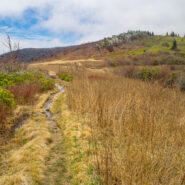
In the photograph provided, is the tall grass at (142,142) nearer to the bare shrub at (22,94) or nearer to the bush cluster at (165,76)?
the bare shrub at (22,94)

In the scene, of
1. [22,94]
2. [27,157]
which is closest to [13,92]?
[22,94]

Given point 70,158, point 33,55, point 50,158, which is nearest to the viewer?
point 70,158

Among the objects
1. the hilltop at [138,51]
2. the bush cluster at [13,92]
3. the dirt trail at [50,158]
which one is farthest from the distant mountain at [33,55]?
the dirt trail at [50,158]

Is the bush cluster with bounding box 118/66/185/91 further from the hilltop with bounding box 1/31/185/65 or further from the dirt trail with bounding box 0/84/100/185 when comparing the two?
the dirt trail with bounding box 0/84/100/185

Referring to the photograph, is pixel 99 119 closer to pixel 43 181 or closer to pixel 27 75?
pixel 43 181

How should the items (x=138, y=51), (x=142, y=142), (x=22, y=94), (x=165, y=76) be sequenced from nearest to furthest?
(x=142, y=142) < (x=22, y=94) < (x=165, y=76) < (x=138, y=51)

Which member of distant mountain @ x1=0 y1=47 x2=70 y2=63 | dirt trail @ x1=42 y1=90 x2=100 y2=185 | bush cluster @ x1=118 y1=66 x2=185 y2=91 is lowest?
dirt trail @ x1=42 y1=90 x2=100 y2=185

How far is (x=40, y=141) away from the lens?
14.5 feet

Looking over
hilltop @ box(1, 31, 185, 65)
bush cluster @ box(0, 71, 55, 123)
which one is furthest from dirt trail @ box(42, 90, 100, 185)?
hilltop @ box(1, 31, 185, 65)

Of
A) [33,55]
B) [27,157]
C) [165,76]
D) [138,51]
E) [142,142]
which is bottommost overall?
[27,157]

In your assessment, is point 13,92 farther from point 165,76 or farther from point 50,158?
point 165,76

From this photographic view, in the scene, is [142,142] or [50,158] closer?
[142,142]

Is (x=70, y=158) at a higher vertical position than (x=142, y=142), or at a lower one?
lower

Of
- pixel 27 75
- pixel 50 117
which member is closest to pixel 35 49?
pixel 27 75
